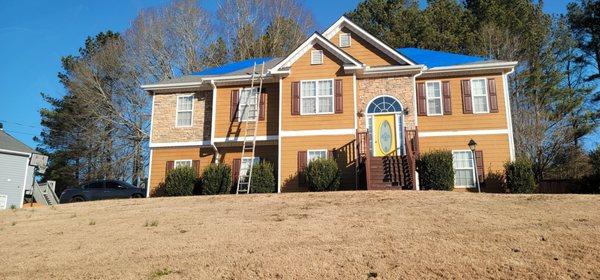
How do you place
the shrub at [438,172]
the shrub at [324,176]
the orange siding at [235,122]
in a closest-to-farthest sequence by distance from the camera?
1. the shrub at [438,172]
2. the shrub at [324,176]
3. the orange siding at [235,122]

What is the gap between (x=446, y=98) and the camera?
18734 mm

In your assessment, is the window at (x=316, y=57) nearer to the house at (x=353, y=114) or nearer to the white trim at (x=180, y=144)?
the house at (x=353, y=114)

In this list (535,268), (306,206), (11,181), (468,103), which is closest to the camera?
(535,268)

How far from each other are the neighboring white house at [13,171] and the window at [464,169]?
2021 cm

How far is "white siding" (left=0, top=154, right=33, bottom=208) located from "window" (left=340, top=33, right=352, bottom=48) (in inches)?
667

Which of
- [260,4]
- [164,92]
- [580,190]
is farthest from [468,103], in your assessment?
[260,4]

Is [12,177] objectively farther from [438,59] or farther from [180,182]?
[438,59]

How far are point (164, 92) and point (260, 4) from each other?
55.5 feet

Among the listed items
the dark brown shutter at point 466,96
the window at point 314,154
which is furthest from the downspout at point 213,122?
the dark brown shutter at point 466,96

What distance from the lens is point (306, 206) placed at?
12484mm

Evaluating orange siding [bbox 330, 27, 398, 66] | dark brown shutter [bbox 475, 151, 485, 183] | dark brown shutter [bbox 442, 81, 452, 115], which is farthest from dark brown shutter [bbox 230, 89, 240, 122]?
dark brown shutter [bbox 475, 151, 485, 183]

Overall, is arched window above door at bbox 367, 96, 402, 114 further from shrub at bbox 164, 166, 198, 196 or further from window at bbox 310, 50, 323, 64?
shrub at bbox 164, 166, 198, 196

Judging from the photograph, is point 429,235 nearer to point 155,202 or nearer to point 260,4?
point 155,202

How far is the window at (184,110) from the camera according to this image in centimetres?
2041
